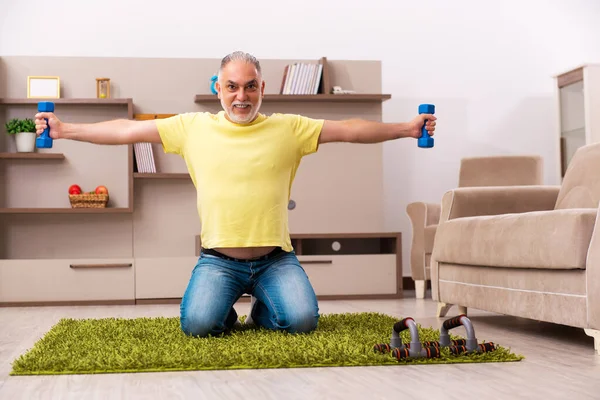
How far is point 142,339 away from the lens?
2.58 meters

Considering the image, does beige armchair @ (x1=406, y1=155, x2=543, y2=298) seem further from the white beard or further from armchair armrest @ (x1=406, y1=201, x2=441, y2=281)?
the white beard

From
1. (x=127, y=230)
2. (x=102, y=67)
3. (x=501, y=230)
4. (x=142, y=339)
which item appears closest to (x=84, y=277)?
(x=127, y=230)

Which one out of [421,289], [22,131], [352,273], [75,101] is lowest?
[421,289]

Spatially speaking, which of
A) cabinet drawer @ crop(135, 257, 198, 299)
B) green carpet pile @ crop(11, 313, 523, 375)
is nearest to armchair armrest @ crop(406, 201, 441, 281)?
cabinet drawer @ crop(135, 257, 198, 299)

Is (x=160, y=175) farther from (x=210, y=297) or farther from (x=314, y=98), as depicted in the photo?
(x=210, y=297)

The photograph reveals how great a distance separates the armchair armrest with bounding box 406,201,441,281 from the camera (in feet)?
16.9

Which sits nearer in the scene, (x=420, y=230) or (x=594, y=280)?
(x=594, y=280)

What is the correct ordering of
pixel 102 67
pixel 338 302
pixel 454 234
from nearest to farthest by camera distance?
pixel 454 234 < pixel 338 302 < pixel 102 67

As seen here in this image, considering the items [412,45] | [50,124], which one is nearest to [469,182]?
[412,45]

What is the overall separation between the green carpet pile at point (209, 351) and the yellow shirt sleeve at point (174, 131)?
0.64 meters

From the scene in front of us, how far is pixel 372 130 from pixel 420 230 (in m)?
2.72

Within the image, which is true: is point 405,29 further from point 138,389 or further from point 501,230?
point 138,389

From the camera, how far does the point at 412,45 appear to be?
6.11m

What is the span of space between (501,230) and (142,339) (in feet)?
4.31
